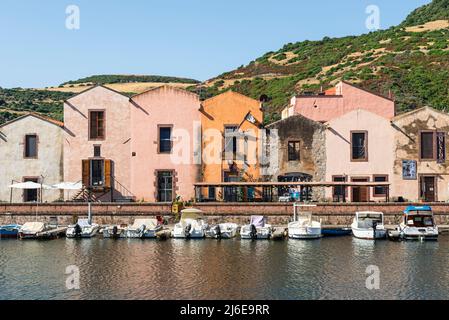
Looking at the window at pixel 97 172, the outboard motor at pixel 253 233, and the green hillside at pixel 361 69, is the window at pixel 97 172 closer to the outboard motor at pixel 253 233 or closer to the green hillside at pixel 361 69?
the outboard motor at pixel 253 233

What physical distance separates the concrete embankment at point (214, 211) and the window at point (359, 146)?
7.18 m

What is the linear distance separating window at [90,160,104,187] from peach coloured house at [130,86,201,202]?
3024 mm

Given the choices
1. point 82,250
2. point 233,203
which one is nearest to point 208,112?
point 233,203

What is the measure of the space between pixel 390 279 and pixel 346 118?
27674 millimetres

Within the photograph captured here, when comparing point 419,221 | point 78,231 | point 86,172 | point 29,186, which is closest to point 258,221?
point 419,221

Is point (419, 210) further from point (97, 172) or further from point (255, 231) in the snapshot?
point (97, 172)

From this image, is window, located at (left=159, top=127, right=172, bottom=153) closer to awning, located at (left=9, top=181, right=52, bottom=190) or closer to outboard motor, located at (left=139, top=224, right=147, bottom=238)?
awning, located at (left=9, top=181, right=52, bottom=190)

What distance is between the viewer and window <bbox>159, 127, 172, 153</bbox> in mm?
59250

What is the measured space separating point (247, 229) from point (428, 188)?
2038 centimetres

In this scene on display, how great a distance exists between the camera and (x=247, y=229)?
48094mm

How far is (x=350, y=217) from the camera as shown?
52.6 meters

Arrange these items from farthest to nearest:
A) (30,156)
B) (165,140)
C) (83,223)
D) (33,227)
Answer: (30,156)
(165,140)
(83,223)
(33,227)

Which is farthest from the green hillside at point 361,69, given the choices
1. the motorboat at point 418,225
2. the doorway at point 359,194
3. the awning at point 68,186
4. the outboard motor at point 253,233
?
the outboard motor at point 253,233

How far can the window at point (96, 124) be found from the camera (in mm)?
59844
